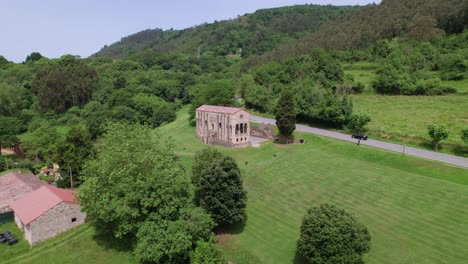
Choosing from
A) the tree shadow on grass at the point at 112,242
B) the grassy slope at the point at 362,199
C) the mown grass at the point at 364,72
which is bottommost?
the tree shadow on grass at the point at 112,242

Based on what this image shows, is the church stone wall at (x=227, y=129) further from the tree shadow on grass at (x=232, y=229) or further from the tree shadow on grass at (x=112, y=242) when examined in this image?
the tree shadow on grass at (x=112, y=242)

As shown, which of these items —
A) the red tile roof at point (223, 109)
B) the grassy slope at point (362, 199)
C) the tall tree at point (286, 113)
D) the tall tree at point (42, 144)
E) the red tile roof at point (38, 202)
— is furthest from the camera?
the tall tree at point (42, 144)

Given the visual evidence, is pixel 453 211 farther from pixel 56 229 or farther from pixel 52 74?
pixel 52 74

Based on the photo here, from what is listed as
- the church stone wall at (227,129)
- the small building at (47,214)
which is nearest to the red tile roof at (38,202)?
the small building at (47,214)

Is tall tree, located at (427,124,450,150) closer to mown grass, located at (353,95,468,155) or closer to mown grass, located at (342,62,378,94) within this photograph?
mown grass, located at (353,95,468,155)

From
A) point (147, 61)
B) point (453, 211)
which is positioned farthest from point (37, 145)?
point (147, 61)

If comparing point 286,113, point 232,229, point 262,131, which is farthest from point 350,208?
point 262,131
